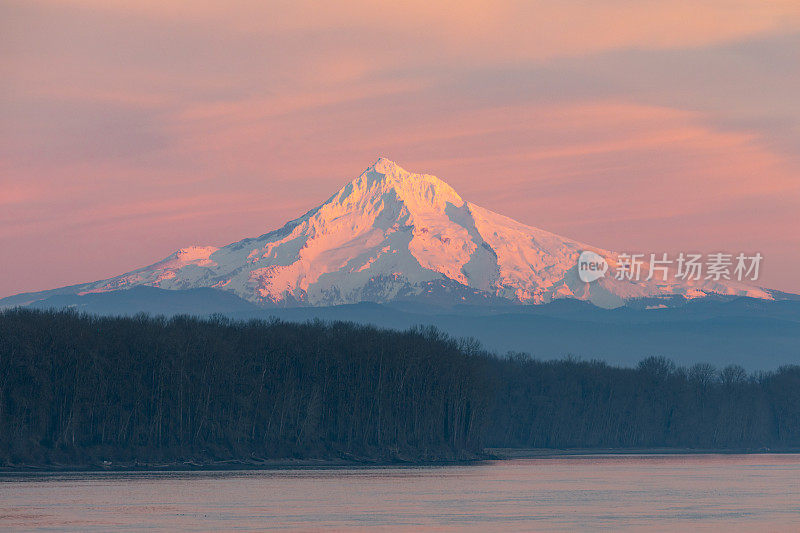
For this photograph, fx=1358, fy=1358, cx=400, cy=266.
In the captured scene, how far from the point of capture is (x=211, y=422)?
139000mm

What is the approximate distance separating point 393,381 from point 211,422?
89.2 ft

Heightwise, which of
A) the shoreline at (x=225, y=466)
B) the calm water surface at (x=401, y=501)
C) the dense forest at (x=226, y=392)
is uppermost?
the dense forest at (x=226, y=392)

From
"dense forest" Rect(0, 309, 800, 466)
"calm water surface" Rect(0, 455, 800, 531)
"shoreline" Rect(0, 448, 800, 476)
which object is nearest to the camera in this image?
"calm water surface" Rect(0, 455, 800, 531)

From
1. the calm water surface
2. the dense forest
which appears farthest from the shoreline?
the calm water surface

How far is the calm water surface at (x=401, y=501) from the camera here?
229 feet

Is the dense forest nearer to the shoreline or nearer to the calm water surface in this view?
the shoreline

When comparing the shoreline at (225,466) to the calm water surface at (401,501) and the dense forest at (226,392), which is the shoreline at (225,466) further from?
the calm water surface at (401,501)

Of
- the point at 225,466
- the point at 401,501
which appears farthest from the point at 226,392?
the point at 401,501

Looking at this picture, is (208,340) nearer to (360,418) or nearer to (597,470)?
(360,418)

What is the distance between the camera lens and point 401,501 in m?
86.2

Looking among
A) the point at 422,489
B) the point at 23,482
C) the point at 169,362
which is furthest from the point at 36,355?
the point at 422,489

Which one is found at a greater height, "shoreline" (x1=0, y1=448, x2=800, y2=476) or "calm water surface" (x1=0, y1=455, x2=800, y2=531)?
"calm water surface" (x1=0, y1=455, x2=800, y2=531)

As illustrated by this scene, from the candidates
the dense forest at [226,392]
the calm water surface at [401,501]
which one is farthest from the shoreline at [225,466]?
the calm water surface at [401,501]

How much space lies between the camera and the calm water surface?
6994 centimetres
